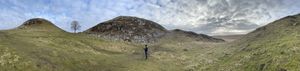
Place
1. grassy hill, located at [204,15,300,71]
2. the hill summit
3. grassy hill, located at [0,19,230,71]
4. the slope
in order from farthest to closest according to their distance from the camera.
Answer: the hill summit, grassy hill, located at [0,19,230,71], the slope, grassy hill, located at [204,15,300,71]

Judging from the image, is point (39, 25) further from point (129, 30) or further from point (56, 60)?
point (56, 60)

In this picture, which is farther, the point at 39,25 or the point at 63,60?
the point at 39,25

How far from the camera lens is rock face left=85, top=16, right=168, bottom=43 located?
111 meters

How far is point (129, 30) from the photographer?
12050 cm

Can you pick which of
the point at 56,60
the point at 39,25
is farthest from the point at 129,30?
the point at 56,60

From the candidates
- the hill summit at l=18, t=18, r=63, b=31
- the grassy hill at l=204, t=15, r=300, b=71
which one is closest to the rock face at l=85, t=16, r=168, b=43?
the hill summit at l=18, t=18, r=63, b=31

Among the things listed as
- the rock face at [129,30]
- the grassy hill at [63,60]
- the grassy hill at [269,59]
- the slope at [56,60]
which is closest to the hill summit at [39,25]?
the rock face at [129,30]

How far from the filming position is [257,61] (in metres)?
49.3

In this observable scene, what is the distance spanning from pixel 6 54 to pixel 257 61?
3156 cm

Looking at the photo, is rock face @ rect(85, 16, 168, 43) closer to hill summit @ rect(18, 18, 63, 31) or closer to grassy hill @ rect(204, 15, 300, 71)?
hill summit @ rect(18, 18, 63, 31)

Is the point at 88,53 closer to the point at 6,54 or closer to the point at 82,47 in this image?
the point at 82,47

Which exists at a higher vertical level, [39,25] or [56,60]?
[39,25]

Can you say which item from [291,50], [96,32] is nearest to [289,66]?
[291,50]

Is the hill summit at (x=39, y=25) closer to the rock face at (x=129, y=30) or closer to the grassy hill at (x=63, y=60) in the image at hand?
the rock face at (x=129, y=30)
